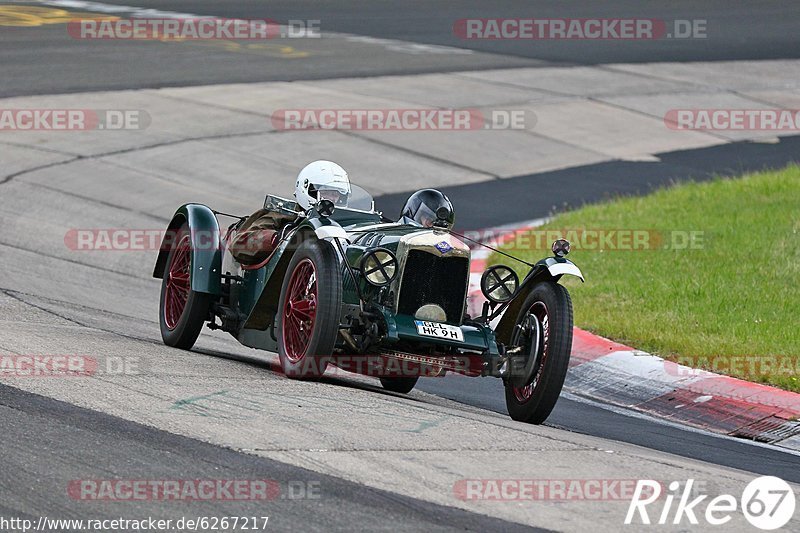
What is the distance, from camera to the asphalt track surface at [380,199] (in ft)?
19.5

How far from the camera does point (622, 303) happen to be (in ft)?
38.8

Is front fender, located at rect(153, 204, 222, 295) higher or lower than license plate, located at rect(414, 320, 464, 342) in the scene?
higher

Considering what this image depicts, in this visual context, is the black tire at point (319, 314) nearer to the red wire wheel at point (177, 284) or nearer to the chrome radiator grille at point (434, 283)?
the chrome radiator grille at point (434, 283)

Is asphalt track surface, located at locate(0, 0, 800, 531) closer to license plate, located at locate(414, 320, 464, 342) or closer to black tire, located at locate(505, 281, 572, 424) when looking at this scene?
black tire, located at locate(505, 281, 572, 424)

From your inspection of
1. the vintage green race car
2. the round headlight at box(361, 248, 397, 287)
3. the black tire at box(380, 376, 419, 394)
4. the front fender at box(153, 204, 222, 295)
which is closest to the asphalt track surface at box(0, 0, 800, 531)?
the black tire at box(380, 376, 419, 394)

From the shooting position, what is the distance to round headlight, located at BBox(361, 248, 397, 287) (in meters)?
8.39

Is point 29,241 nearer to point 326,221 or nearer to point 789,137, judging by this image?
point 326,221

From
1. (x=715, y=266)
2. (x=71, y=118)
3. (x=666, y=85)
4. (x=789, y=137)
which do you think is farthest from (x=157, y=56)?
(x=715, y=266)

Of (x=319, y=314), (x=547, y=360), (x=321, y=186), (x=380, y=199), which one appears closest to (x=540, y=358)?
(x=547, y=360)

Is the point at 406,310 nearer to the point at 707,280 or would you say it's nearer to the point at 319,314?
the point at 319,314

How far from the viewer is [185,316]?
995cm

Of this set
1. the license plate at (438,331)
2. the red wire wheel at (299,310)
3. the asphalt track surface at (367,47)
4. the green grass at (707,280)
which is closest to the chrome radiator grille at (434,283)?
the license plate at (438,331)

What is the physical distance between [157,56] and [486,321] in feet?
55.3

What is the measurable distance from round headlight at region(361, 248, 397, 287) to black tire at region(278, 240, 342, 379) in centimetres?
22
